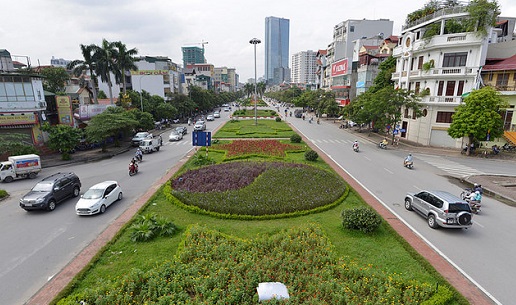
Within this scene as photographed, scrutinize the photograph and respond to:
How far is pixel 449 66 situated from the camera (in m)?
34.5

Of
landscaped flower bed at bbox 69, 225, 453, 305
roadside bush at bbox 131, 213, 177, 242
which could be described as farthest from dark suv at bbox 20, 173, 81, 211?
landscaped flower bed at bbox 69, 225, 453, 305

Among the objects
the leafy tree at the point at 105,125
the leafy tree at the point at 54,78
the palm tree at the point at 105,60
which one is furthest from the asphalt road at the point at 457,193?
the leafy tree at the point at 54,78

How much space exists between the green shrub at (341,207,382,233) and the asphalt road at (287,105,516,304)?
254 centimetres

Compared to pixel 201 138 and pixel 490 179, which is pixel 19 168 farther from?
pixel 490 179

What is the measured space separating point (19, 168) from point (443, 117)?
44785 millimetres

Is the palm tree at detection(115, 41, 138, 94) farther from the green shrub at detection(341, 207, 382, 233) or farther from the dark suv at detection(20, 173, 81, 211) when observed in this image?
the green shrub at detection(341, 207, 382, 233)

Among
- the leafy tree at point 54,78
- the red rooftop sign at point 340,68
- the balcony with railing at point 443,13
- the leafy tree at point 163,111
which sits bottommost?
the leafy tree at point 163,111

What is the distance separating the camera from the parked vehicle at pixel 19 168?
22109mm

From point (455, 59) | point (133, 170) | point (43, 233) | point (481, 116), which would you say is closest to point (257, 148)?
point (133, 170)

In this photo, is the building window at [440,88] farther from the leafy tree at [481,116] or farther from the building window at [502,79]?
the building window at [502,79]

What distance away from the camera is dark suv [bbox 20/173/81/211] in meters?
A: 15.6

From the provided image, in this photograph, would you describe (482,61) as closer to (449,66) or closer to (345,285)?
(449,66)

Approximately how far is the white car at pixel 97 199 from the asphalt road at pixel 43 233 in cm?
36

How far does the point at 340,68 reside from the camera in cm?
7331
